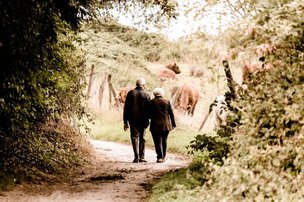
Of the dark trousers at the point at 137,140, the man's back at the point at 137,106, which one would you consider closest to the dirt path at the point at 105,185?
the dark trousers at the point at 137,140

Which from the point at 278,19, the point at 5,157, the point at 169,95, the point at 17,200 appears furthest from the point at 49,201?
the point at 169,95

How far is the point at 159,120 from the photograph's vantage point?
12055mm

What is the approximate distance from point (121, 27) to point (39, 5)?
58.7 feet

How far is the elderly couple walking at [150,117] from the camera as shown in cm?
1210

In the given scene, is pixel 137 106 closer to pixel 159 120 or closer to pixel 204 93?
pixel 159 120

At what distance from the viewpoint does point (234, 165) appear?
5.39 metres

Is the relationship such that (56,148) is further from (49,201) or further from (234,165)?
(234,165)

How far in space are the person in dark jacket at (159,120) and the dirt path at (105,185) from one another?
0.39 metres

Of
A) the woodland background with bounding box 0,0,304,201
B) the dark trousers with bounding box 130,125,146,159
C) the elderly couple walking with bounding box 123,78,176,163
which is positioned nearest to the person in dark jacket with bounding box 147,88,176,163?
the elderly couple walking with bounding box 123,78,176,163

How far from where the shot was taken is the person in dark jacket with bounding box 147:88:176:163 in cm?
1205

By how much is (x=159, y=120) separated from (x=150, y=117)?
1.05ft

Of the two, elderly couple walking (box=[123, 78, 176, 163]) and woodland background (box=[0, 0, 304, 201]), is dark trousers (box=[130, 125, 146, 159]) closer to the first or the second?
elderly couple walking (box=[123, 78, 176, 163])

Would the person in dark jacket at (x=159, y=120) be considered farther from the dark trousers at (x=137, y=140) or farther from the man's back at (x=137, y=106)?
the dark trousers at (x=137, y=140)

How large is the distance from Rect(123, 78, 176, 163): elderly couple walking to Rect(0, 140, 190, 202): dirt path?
A: 18.1 inches
